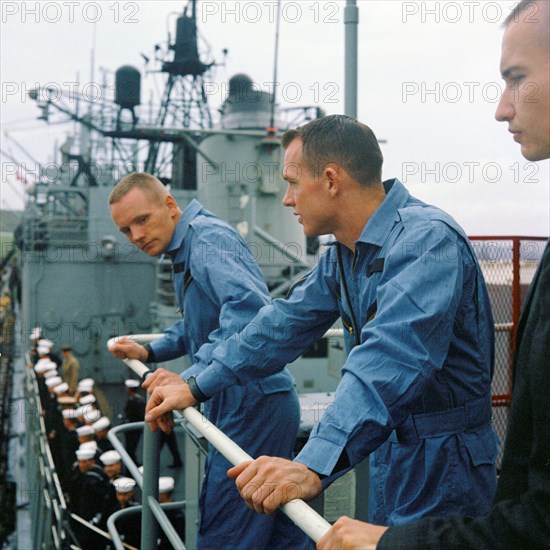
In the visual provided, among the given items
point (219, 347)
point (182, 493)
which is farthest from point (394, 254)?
point (182, 493)

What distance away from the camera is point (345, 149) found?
5.86 ft

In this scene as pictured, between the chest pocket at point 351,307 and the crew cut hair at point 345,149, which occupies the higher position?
the crew cut hair at point 345,149

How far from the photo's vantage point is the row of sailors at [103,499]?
18.3 ft

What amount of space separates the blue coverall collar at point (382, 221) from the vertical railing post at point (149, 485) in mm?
1166

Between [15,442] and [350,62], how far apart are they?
13.6 metres

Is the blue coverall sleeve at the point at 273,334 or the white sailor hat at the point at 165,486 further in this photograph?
the white sailor hat at the point at 165,486

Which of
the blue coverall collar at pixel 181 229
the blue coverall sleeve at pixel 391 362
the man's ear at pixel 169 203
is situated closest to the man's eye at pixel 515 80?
the blue coverall sleeve at pixel 391 362

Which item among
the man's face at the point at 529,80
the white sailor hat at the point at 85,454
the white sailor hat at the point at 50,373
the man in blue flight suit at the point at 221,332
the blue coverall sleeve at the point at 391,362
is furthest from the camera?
the white sailor hat at the point at 50,373

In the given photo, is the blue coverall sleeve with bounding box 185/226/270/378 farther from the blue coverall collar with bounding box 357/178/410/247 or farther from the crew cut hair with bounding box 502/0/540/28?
the crew cut hair with bounding box 502/0/540/28

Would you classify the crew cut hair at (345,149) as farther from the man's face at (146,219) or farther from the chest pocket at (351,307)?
the man's face at (146,219)

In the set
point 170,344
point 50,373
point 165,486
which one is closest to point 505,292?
point 170,344

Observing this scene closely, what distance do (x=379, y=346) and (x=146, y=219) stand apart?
1.78 metres

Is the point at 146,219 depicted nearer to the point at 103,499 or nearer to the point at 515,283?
the point at 515,283

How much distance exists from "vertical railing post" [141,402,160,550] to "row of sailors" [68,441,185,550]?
266 cm
